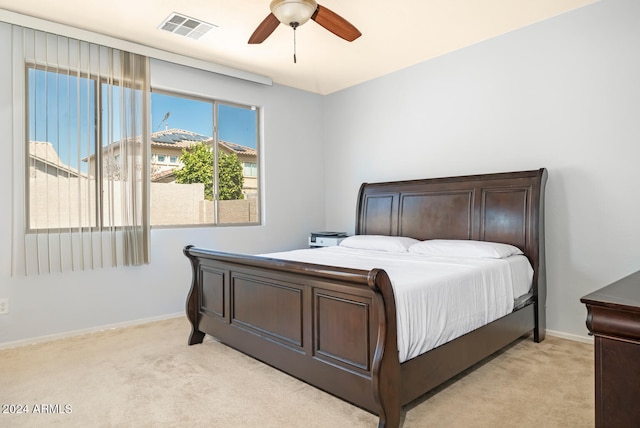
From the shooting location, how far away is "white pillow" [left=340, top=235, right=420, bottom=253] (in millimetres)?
3727

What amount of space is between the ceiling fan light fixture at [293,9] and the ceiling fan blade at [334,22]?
95mm

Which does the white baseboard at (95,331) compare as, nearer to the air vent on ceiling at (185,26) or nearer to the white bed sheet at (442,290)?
the white bed sheet at (442,290)

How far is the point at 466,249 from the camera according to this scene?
3201mm

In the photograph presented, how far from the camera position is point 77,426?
1.99 m

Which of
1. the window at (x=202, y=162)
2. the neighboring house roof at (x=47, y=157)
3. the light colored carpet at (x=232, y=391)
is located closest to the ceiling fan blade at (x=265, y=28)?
the window at (x=202, y=162)

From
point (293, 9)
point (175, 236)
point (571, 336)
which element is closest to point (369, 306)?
point (293, 9)

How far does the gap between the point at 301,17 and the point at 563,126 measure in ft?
7.90

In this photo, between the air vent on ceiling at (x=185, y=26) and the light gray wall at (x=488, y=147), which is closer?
the light gray wall at (x=488, y=147)

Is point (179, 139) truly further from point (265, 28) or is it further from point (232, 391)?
point (232, 391)

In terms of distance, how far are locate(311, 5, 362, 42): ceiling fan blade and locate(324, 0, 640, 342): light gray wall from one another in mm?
1679

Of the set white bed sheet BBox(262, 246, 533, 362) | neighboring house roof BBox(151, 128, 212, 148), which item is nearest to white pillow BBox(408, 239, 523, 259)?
white bed sheet BBox(262, 246, 533, 362)

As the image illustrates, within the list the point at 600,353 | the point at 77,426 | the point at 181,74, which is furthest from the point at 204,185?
the point at 600,353

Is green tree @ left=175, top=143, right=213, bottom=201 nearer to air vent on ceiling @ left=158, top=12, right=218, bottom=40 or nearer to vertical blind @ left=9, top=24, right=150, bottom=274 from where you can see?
vertical blind @ left=9, top=24, right=150, bottom=274

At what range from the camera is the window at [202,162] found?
415cm
